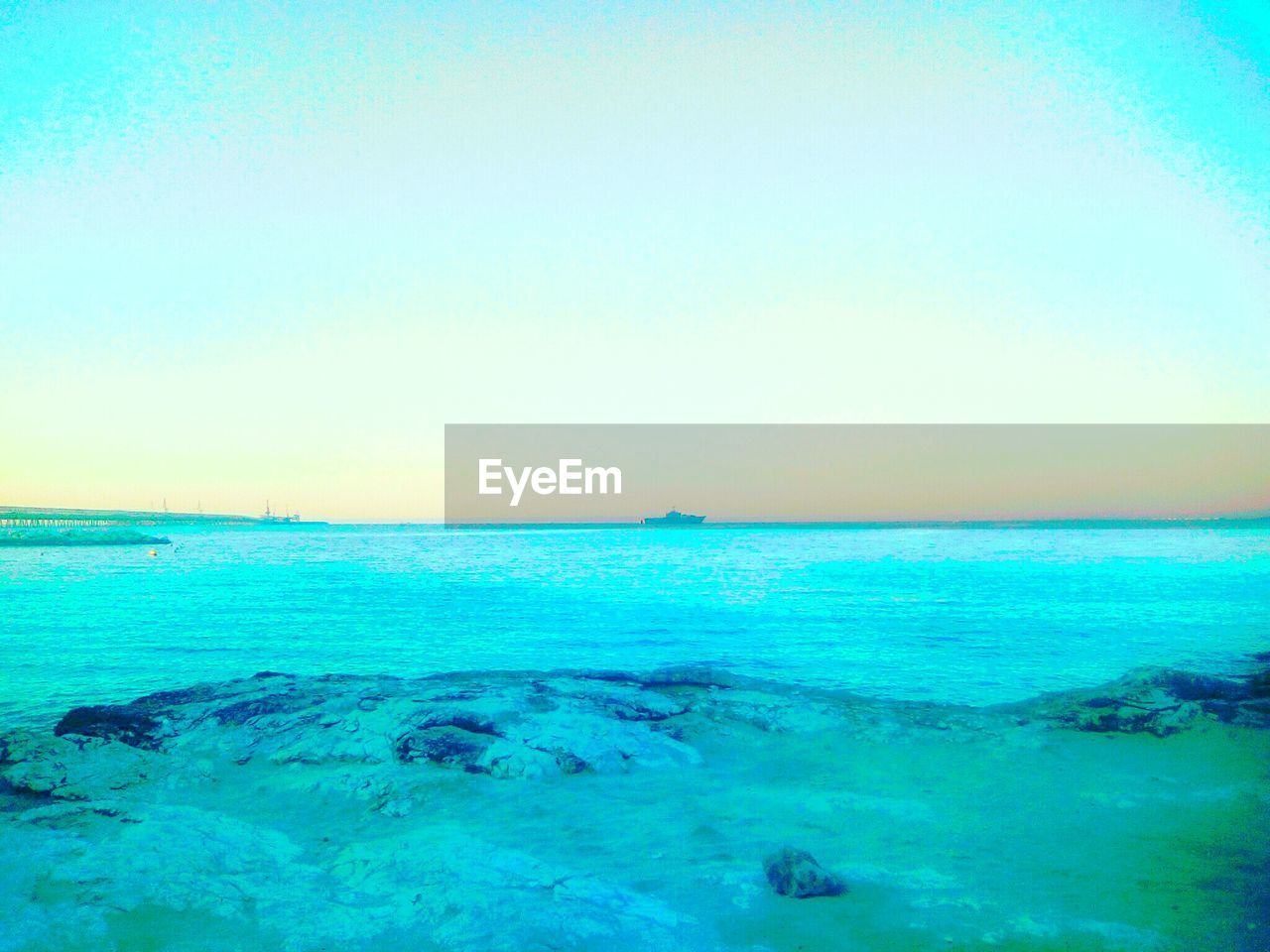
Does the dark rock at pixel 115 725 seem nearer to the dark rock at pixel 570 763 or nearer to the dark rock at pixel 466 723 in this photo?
the dark rock at pixel 466 723

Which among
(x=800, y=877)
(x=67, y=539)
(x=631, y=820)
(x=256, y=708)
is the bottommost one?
(x=67, y=539)

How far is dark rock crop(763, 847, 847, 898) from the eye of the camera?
5715 millimetres

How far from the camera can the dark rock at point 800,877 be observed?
Answer: 571 cm

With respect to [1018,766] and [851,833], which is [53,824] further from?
[1018,766]

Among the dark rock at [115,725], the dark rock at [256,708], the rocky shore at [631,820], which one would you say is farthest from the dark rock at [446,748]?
the dark rock at [115,725]

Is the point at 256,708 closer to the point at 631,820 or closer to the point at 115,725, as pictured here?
the point at 115,725

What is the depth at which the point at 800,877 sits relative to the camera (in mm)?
5781

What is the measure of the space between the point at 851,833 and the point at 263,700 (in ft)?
26.3

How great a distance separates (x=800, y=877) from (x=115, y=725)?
8.87m

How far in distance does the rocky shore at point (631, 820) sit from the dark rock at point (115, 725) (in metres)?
0.06

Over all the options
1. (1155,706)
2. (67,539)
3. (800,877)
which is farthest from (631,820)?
(67,539)

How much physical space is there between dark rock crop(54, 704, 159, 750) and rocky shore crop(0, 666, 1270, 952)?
0.06 metres

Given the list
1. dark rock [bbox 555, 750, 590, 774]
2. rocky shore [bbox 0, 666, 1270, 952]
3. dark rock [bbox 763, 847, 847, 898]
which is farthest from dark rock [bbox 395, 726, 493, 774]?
dark rock [bbox 763, 847, 847, 898]

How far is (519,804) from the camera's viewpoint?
771cm
